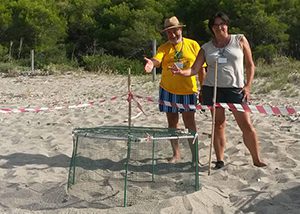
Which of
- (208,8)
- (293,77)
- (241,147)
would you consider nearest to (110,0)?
(208,8)

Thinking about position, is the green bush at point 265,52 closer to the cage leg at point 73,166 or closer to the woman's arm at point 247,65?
the woman's arm at point 247,65

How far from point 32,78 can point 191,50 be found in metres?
11.8

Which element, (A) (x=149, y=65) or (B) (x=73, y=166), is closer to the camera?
(B) (x=73, y=166)

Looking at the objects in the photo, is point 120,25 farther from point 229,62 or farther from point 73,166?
point 73,166

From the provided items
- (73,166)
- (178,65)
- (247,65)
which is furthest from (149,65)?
(73,166)

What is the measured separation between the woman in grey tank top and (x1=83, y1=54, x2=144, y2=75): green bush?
13.1 metres

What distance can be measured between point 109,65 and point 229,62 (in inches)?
575

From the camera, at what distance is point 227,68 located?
472 centimetres

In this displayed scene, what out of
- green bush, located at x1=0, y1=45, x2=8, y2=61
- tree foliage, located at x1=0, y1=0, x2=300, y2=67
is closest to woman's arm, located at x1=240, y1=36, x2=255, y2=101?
tree foliage, located at x1=0, y1=0, x2=300, y2=67

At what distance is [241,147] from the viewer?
5715 mm

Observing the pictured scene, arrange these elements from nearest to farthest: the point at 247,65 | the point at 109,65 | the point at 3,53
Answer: the point at 247,65
the point at 109,65
the point at 3,53

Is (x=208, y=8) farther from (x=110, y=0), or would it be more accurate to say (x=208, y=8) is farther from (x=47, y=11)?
(x=47, y=11)

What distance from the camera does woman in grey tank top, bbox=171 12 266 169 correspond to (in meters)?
4.71

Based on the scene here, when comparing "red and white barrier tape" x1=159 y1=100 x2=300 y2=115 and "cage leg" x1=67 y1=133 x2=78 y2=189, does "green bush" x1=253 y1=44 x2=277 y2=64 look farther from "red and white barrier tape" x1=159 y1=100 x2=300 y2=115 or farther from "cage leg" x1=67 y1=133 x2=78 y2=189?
"cage leg" x1=67 y1=133 x2=78 y2=189
